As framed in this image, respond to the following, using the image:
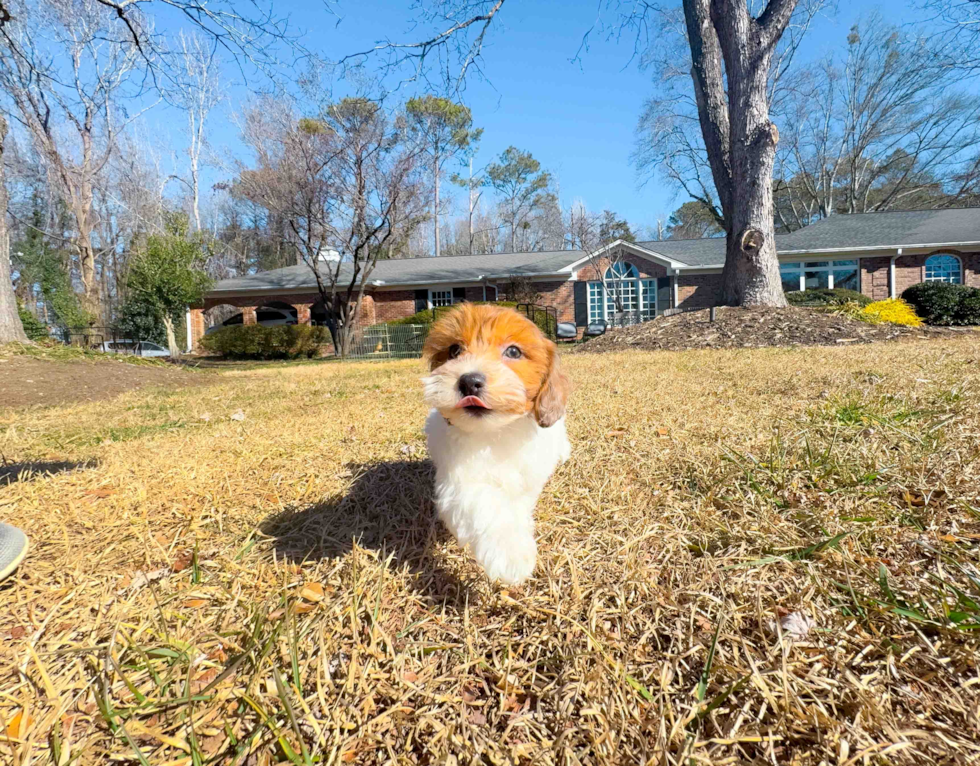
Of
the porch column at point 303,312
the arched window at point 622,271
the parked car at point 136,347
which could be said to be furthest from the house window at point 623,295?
the parked car at point 136,347

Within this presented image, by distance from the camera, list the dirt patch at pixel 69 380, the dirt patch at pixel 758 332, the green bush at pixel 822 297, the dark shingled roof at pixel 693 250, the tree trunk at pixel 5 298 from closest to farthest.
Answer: the dirt patch at pixel 69 380
the tree trunk at pixel 5 298
the dirt patch at pixel 758 332
the green bush at pixel 822 297
the dark shingled roof at pixel 693 250

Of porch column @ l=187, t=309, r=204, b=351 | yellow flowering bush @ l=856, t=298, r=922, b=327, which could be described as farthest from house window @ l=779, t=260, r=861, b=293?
porch column @ l=187, t=309, r=204, b=351

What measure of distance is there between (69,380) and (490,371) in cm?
907

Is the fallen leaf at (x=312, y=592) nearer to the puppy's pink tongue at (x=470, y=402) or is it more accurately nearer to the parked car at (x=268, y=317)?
the puppy's pink tongue at (x=470, y=402)

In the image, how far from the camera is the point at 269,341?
26156 millimetres

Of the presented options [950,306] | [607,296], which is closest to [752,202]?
[950,306]

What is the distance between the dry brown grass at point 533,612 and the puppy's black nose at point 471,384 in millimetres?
699

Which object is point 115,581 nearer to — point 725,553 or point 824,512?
point 725,553

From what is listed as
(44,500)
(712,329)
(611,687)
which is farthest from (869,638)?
(712,329)

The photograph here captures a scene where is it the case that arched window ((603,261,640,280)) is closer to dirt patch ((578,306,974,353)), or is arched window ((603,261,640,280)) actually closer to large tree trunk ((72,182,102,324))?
dirt patch ((578,306,974,353))

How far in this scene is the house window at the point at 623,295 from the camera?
1206 inches

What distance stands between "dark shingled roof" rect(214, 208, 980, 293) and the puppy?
94.3 ft

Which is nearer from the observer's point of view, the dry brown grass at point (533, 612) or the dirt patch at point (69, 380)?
the dry brown grass at point (533, 612)

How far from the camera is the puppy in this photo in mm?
1734
